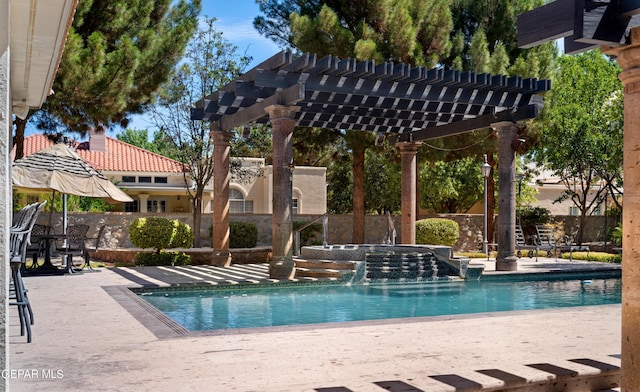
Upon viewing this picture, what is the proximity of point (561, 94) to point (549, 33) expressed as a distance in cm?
2503

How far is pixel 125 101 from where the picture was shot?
707 inches

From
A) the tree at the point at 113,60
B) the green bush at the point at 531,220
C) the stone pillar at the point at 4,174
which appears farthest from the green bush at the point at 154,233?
the green bush at the point at 531,220

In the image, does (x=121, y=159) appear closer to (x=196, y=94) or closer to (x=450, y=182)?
(x=196, y=94)

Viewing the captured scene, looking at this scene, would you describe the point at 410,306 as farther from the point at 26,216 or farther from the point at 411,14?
the point at 411,14

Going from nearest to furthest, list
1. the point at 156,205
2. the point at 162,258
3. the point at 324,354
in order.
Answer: the point at 324,354 < the point at 162,258 < the point at 156,205

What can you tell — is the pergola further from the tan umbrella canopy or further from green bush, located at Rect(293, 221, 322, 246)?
green bush, located at Rect(293, 221, 322, 246)

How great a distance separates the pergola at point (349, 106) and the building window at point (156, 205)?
19691 mm

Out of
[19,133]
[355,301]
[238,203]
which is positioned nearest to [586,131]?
[238,203]

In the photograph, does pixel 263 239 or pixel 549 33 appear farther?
pixel 263 239

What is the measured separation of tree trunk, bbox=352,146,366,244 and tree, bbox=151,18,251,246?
4.76 metres

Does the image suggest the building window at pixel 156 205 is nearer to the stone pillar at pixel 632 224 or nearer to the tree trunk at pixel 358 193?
the tree trunk at pixel 358 193

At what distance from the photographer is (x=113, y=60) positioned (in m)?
17.3

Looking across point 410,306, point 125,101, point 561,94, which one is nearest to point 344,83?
point 410,306

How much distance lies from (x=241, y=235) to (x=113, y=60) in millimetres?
6524
